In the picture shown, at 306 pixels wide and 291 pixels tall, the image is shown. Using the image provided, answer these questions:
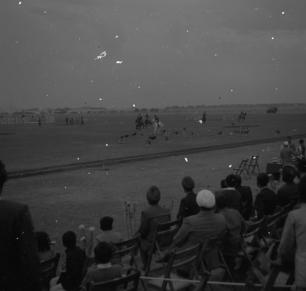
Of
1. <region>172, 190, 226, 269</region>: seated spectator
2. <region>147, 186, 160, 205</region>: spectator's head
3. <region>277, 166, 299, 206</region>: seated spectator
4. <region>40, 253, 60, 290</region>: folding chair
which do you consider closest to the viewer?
<region>40, 253, 60, 290</region>: folding chair

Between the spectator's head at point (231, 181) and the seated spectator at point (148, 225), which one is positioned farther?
the spectator's head at point (231, 181)

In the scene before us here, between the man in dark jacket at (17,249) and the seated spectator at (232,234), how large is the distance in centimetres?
338

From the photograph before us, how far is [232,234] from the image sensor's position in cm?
581

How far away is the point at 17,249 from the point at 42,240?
250 centimetres

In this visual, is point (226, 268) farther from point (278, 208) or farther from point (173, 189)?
point (173, 189)

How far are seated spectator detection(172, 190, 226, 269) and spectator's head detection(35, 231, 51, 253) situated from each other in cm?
155

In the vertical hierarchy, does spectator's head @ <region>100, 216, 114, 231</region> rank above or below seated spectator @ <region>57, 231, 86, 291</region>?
above

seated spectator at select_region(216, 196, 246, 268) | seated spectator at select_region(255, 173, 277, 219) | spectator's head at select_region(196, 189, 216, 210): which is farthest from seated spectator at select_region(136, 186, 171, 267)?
seated spectator at select_region(255, 173, 277, 219)

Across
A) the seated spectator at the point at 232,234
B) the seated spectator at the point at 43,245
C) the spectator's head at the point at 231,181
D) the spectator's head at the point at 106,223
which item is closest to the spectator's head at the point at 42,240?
the seated spectator at the point at 43,245

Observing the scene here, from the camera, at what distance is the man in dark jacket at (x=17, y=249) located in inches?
113

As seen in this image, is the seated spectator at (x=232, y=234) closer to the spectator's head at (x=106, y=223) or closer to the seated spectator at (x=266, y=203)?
the seated spectator at (x=266, y=203)

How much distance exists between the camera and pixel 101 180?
56.0ft

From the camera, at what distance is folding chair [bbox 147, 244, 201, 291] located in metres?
4.88

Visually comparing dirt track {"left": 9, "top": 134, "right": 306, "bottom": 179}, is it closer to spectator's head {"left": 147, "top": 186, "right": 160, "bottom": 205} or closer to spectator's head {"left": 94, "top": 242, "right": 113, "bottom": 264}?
spectator's head {"left": 147, "top": 186, "right": 160, "bottom": 205}
